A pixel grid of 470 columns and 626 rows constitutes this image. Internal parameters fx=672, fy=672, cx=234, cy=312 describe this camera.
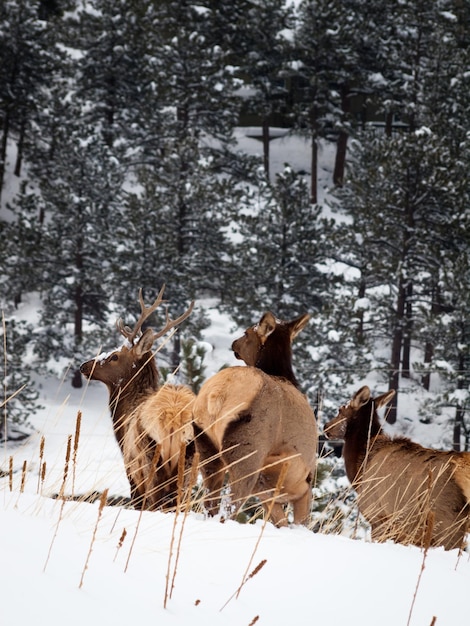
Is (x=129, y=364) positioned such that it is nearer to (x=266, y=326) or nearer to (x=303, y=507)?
(x=266, y=326)

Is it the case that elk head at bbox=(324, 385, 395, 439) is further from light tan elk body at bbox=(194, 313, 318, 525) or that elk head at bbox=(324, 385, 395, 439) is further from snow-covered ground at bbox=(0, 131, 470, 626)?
snow-covered ground at bbox=(0, 131, 470, 626)

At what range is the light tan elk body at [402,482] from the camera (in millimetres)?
3980

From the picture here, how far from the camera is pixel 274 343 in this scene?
13.9ft


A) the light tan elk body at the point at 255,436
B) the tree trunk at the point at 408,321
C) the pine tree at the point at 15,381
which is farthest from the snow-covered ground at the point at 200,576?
the tree trunk at the point at 408,321

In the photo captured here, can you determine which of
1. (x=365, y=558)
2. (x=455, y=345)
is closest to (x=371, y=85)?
(x=455, y=345)

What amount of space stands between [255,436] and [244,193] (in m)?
24.8

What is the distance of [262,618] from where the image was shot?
68.5 inches

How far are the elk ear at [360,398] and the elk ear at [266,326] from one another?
137cm

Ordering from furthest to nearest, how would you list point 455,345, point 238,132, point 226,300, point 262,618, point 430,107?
point 238,132 → point 430,107 → point 226,300 → point 455,345 → point 262,618

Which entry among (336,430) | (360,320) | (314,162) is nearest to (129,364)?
(336,430)

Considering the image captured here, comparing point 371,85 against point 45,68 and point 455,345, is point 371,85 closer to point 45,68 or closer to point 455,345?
point 45,68

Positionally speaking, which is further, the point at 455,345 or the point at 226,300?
the point at 226,300

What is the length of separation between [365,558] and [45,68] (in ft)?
107

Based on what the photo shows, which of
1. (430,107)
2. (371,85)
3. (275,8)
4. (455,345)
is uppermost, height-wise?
(275,8)
